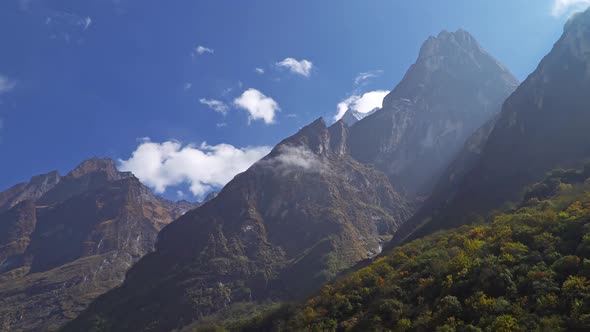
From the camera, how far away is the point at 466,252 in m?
95.2

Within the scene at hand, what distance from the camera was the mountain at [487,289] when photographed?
2339 inches

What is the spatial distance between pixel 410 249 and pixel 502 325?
3193 inches

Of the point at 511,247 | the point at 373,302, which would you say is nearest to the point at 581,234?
the point at 511,247

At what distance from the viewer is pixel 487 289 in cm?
7088

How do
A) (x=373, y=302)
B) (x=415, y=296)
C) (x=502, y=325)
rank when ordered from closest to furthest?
(x=502, y=325)
(x=415, y=296)
(x=373, y=302)

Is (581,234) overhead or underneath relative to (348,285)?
underneath

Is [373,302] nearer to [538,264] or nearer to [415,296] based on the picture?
[415,296]

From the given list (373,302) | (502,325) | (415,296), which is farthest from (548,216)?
(502,325)

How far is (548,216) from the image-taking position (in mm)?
97000

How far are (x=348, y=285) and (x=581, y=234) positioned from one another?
5825 centimetres

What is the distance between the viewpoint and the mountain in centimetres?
5941

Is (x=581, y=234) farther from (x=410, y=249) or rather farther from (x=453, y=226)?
(x=453, y=226)

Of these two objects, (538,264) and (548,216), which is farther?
(548,216)

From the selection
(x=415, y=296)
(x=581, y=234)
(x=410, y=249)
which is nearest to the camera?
Result: (x=581, y=234)
